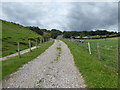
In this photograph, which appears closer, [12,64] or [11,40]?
[12,64]

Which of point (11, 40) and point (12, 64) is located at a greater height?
point (11, 40)

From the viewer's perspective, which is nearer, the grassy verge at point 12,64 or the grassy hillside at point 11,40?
the grassy verge at point 12,64

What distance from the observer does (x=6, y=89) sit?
434cm

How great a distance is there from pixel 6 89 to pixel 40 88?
1553mm

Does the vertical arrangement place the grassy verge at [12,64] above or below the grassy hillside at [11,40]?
below

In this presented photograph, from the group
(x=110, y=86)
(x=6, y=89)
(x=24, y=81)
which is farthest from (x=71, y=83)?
(x=6, y=89)

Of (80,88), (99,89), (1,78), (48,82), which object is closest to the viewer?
(99,89)

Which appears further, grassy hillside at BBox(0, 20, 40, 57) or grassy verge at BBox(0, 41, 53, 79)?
grassy hillside at BBox(0, 20, 40, 57)

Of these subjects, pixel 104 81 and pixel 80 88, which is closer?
pixel 80 88

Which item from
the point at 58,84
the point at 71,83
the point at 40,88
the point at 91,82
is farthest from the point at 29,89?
the point at 91,82

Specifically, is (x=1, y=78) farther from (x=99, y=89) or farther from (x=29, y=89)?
(x=99, y=89)

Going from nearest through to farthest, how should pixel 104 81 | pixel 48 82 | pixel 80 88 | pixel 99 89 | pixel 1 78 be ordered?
pixel 99 89, pixel 80 88, pixel 104 81, pixel 48 82, pixel 1 78

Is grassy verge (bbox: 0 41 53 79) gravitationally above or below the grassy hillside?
below

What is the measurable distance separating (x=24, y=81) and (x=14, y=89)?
2.51 feet
